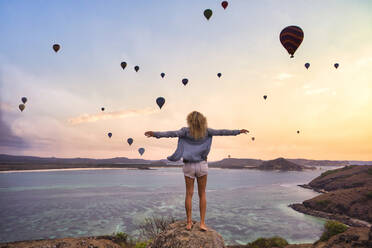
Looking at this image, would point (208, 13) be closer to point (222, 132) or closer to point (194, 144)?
point (222, 132)

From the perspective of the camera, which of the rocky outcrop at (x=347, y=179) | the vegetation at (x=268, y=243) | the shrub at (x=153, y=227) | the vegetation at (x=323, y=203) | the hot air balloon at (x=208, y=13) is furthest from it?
the rocky outcrop at (x=347, y=179)

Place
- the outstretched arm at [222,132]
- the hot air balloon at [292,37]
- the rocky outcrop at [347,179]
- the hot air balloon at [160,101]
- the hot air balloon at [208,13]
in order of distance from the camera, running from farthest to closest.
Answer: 1. the rocky outcrop at [347,179]
2. the hot air balloon at [160,101]
3. the hot air balloon at [208,13]
4. the hot air balloon at [292,37]
5. the outstretched arm at [222,132]

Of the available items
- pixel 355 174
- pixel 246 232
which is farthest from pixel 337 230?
pixel 355 174

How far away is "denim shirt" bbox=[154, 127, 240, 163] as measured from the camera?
6355 millimetres

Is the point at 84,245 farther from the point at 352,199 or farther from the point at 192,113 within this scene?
the point at 352,199

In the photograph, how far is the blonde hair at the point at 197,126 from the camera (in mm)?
6344

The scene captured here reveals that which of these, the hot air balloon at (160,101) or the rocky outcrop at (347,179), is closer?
the hot air balloon at (160,101)

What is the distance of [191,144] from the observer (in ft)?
21.2

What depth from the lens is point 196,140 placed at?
6.43 meters

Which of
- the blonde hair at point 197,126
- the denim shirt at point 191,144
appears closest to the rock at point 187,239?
the denim shirt at point 191,144

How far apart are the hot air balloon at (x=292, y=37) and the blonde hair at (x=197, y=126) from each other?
88.4 ft

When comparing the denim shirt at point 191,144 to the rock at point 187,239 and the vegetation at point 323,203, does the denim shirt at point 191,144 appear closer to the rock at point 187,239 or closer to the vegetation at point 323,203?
the rock at point 187,239

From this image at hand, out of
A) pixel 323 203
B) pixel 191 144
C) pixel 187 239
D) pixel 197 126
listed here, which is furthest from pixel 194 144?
pixel 323 203

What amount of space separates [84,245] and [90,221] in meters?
38.9
